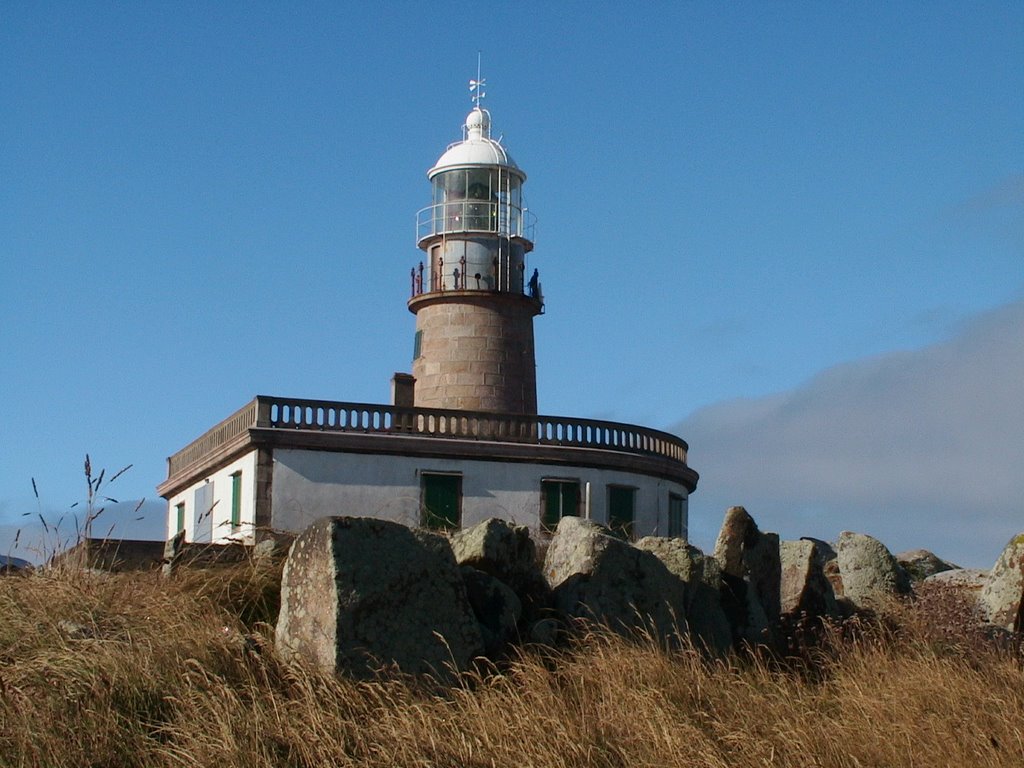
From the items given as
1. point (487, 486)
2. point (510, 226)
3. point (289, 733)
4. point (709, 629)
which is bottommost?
point (289, 733)

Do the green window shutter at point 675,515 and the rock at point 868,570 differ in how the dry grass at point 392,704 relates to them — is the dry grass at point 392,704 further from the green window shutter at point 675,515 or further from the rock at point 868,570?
the green window shutter at point 675,515

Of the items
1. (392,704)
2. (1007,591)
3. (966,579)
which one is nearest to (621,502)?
(966,579)

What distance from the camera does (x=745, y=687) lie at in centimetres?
997

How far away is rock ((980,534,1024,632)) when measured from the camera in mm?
15883

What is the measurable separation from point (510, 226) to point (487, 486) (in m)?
7.58

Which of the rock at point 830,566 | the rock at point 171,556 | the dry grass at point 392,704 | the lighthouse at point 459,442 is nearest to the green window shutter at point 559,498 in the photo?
the lighthouse at point 459,442

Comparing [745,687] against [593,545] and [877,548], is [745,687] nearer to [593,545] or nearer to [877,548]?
[593,545]

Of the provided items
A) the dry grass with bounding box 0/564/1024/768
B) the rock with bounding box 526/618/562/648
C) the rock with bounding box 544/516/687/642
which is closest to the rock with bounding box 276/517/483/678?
the dry grass with bounding box 0/564/1024/768

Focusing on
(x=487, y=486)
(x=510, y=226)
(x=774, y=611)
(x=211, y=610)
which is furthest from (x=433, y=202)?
(x=211, y=610)

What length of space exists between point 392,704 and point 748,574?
16.7 ft

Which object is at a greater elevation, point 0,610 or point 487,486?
point 487,486

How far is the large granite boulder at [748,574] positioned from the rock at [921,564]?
1072 cm

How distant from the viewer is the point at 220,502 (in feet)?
84.9

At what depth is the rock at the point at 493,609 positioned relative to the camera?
1018 cm
